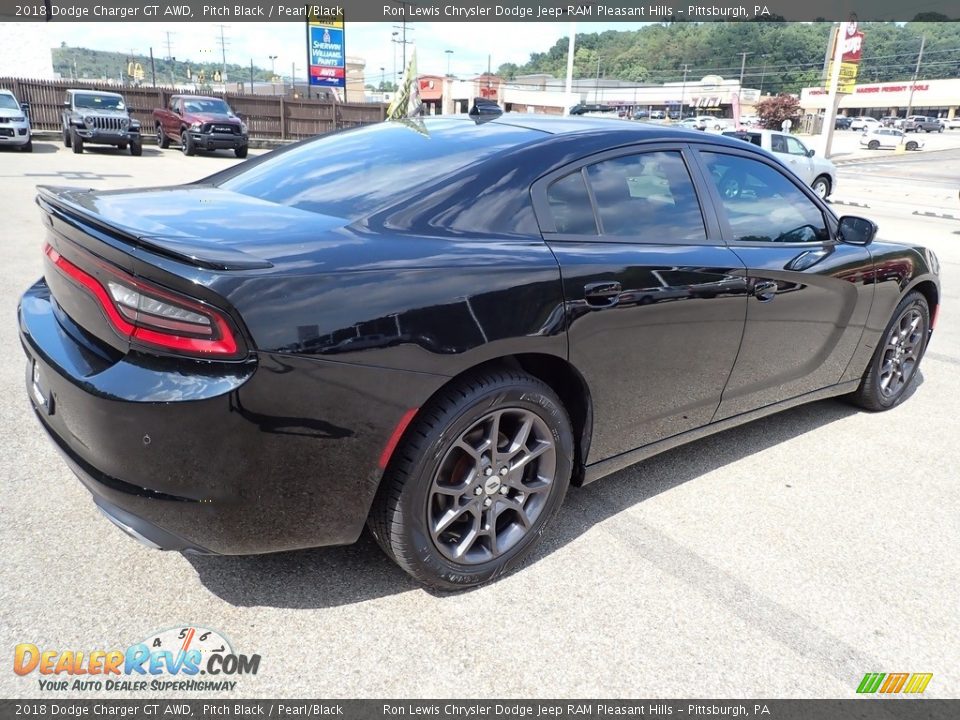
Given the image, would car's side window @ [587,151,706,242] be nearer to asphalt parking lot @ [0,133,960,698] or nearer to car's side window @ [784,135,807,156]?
asphalt parking lot @ [0,133,960,698]

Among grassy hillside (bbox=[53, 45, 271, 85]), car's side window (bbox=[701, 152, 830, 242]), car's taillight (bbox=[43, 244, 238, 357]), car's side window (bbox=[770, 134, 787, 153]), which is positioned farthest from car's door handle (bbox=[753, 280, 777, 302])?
grassy hillside (bbox=[53, 45, 271, 85])

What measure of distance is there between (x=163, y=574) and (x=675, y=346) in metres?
2.09

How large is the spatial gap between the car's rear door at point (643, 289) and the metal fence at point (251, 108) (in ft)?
76.4

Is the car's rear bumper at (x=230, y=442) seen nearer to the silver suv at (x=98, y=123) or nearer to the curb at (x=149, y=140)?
the silver suv at (x=98, y=123)

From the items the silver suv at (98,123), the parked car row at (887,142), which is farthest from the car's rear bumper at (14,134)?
the parked car row at (887,142)

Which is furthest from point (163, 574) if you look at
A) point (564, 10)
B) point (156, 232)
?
point (564, 10)

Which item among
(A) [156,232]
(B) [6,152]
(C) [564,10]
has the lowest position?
(B) [6,152]

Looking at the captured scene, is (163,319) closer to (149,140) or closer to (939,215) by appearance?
(939,215)

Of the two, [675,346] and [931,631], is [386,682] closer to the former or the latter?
[675,346]

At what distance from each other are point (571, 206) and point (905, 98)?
114m

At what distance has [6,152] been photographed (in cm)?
2023

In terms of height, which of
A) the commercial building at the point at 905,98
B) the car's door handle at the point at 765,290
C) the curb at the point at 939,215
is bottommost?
the curb at the point at 939,215

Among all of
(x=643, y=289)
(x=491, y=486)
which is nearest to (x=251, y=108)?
(x=643, y=289)

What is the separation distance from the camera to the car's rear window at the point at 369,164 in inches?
103
